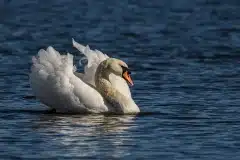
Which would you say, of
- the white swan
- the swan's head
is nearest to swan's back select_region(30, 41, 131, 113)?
the white swan

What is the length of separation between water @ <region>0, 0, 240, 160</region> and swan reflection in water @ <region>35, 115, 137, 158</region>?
0.5 inches

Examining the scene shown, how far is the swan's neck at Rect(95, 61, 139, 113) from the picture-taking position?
17297 millimetres

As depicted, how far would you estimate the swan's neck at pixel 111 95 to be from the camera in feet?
56.7

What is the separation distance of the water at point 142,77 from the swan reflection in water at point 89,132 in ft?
0.04

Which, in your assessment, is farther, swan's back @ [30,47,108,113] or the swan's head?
the swan's head

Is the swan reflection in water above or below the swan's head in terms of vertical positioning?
below

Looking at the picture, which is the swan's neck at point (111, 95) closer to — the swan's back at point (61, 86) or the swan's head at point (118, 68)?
the swan's head at point (118, 68)

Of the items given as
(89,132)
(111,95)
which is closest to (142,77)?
(111,95)

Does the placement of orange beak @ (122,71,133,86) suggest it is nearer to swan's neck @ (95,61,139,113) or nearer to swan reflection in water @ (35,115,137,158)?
swan's neck @ (95,61,139,113)

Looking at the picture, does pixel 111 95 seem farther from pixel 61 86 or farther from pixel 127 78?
pixel 61 86

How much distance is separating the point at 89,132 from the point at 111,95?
89.6 inches

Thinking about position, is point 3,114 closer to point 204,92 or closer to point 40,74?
point 40,74

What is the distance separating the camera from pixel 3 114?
666 inches

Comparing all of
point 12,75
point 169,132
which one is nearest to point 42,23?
point 12,75
